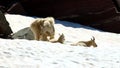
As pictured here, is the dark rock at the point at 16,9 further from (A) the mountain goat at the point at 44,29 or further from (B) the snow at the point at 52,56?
(B) the snow at the point at 52,56

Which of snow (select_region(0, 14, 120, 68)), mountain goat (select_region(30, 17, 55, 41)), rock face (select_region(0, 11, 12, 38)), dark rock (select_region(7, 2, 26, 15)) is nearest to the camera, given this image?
snow (select_region(0, 14, 120, 68))

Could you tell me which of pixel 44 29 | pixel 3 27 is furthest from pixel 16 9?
pixel 44 29

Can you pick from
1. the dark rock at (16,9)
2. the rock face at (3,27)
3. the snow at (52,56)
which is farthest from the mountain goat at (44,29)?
the dark rock at (16,9)

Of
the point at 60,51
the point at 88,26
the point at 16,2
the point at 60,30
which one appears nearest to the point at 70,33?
the point at 60,30

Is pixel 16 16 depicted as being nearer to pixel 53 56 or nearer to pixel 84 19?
pixel 84 19

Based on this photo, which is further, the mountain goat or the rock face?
the rock face

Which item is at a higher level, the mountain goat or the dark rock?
the dark rock

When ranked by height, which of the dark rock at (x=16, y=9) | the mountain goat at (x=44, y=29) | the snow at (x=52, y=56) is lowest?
the snow at (x=52, y=56)

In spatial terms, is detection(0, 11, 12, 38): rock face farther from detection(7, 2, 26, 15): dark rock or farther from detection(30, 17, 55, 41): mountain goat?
detection(7, 2, 26, 15): dark rock

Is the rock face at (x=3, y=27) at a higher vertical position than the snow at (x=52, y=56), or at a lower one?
higher

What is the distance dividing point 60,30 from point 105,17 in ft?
13.6

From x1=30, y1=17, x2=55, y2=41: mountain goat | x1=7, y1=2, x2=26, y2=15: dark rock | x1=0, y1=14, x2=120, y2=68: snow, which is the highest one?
x1=7, y1=2, x2=26, y2=15: dark rock

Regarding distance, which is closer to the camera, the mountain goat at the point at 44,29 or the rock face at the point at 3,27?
the mountain goat at the point at 44,29

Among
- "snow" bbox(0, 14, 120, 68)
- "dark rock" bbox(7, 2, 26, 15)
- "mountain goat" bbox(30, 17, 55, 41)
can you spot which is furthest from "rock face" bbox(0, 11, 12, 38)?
"dark rock" bbox(7, 2, 26, 15)
